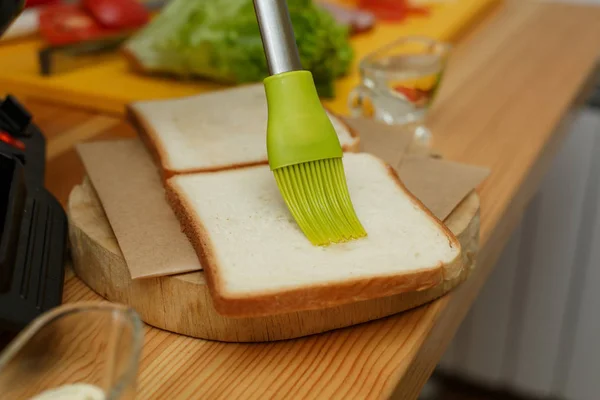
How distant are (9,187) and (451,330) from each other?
56 cm

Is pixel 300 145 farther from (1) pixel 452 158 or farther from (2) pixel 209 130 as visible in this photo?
(1) pixel 452 158

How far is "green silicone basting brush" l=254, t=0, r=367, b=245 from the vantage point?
0.80 m

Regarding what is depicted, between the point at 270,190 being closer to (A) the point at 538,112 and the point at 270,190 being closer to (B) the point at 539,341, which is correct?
(A) the point at 538,112

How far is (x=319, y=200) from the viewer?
2.65 feet

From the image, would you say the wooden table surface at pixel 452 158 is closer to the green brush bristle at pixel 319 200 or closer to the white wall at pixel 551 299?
the green brush bristle at pixel 319 200

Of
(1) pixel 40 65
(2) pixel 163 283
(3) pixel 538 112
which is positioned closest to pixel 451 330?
(2) pixel 163 283

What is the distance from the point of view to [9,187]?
2.74ft

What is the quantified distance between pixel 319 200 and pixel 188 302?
6.9 inches

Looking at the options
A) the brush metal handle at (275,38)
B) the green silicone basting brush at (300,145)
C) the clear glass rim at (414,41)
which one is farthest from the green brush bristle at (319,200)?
the clear glass rim at (414,41)

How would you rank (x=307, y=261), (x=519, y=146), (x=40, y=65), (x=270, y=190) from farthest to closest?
1. (x=40, y=65)
2. (x=519, y=146)
3. (x=270, y=190)
4. (x=307, y=261)

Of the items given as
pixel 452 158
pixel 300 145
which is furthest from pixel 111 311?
pixel 452 158

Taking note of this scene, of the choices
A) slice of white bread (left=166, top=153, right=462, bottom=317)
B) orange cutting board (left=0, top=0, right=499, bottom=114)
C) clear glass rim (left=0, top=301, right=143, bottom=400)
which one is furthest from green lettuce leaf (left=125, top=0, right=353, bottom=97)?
clear glass rim (left=0, top=301, right=143, bottom=400)

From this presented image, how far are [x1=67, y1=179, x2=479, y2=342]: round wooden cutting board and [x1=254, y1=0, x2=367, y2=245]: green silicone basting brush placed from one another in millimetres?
85

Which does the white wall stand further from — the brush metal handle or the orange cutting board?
the brush metal handle
